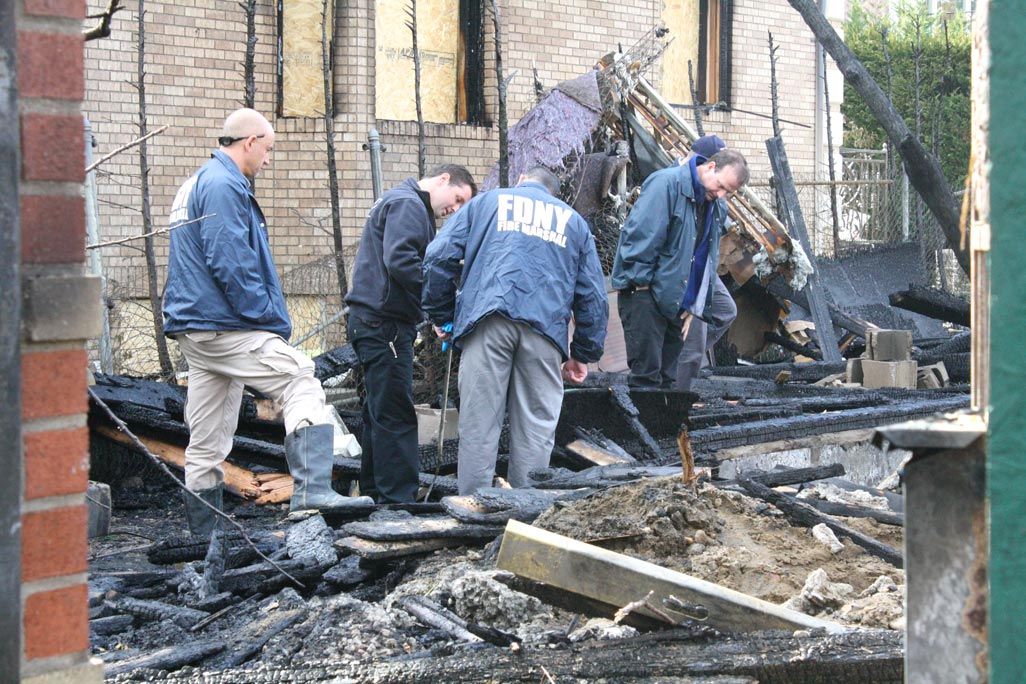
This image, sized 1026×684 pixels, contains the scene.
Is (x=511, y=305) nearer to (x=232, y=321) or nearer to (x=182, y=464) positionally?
(x=232, y=321)

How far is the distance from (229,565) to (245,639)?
4.18 feet

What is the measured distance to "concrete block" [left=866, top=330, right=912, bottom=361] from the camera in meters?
11.6

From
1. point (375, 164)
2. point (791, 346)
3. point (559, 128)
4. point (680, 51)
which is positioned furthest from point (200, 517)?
point (680, 51)

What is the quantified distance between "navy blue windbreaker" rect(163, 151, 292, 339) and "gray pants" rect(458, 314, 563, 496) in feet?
4.11

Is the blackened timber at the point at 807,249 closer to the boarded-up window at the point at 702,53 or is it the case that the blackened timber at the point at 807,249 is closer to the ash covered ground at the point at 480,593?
the boarded-up window at the point at 702,53

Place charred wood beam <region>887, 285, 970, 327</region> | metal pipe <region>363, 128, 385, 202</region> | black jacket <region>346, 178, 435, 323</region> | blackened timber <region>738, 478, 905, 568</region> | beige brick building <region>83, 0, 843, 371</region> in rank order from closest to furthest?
blackened timber <region>738, 478, 905, 568</region>, black jacket <region>346, 178, 435, 323</region>, metal pipe <region>363, 128, 385, 202</region>, beige brick building <region>83, 0, 843, 371</region>, charred wood beam <region>887, 285, 970, 327</region>

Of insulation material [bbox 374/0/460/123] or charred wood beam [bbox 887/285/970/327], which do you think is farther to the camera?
insulation material [bbox 374/0/460/123]

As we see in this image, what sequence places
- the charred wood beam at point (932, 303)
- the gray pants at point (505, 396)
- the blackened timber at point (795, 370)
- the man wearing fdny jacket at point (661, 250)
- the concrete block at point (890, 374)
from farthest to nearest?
the charred wood beam at point (932, 303) → the blackened timber at point (795, 370) → the concrete block at point (890, 374) → the man wearing fdny jacket at point (661, 250) → the gray pants at point (505, 396)

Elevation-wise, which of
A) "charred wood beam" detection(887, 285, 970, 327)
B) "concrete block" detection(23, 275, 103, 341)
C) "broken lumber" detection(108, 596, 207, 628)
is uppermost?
"concrete block" detection(23, 275, 103, 341)

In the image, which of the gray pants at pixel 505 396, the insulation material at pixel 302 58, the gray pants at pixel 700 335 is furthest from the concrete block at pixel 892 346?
the insulation material at pixel 302 58

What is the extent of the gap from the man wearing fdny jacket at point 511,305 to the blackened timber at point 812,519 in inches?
65.4

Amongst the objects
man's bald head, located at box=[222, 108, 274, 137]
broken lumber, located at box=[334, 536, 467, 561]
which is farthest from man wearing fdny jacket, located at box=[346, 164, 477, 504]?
broken lumber, located at box=[334, 536, 467, 561]

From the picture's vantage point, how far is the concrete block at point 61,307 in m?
2.18

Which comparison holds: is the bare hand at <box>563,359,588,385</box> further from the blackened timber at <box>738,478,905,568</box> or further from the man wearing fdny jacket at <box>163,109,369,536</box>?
the blackened timber at <box>738,478,905,568</box>
